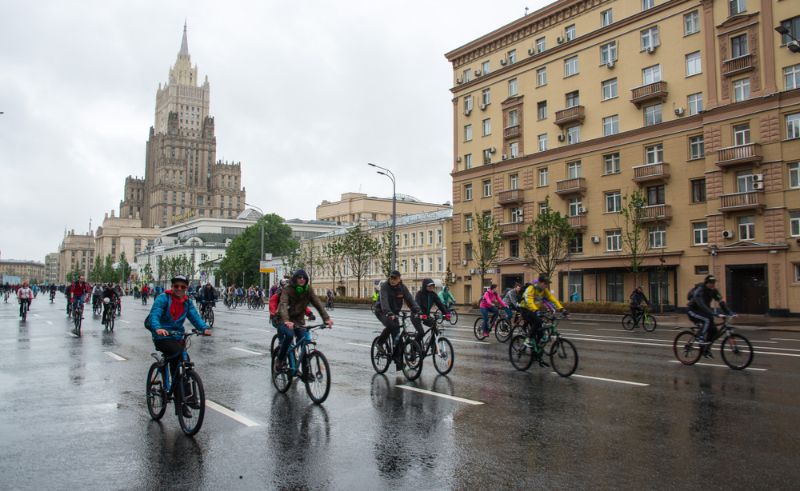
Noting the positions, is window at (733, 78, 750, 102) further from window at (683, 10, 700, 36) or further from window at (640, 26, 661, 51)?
window at (640, 26, 661, 51)

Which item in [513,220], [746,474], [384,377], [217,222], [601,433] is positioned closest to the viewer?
[746,474]

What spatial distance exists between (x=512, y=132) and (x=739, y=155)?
1979 centimetres

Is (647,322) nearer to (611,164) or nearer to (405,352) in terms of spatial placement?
(405,352)

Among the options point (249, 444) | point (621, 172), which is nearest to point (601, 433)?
point (249, 444)

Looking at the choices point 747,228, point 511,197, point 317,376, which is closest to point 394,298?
point 317,376

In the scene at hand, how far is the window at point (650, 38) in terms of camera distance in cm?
4172

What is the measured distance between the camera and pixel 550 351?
38.2ft

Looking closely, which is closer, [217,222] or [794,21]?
[794,21]

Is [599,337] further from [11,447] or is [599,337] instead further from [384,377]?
[11,447]

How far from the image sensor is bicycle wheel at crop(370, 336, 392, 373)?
1146 cm

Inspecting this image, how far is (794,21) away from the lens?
34469 millimetres

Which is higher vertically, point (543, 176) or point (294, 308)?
point (543, 176)

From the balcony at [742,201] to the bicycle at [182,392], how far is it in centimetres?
3532

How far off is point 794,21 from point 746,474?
37.6 meters
